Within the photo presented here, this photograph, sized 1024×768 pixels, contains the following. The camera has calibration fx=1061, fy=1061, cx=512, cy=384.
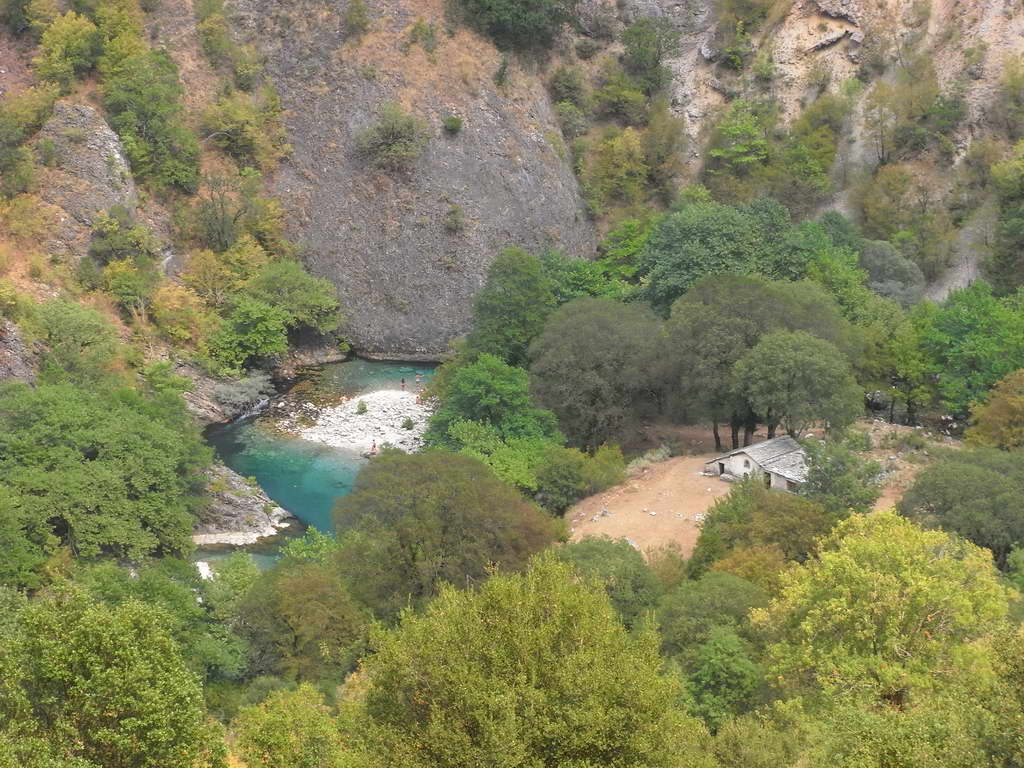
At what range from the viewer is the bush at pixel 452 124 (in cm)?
4869

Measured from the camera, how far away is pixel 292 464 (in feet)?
126

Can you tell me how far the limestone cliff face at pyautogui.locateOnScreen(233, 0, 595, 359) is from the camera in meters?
47.3

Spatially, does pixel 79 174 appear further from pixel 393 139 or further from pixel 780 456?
pixel 780 456

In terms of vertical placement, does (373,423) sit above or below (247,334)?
below

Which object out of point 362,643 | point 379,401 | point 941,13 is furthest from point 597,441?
point 941,13

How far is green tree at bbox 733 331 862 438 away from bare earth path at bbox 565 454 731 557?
3.08 m

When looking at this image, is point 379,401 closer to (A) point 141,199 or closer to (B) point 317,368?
(B) point 317,368

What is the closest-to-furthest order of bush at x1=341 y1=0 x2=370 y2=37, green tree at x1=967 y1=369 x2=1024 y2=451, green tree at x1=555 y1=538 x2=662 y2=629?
green tree at x1=555 y1=538 x2=662 y2=629 < green tree at x1=967 y1=369 x2=1024 y2=451 < bush at x1=341 y1=0 x2=370 y2=37

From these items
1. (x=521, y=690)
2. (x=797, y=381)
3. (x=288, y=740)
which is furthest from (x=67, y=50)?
(x=521, y=690)

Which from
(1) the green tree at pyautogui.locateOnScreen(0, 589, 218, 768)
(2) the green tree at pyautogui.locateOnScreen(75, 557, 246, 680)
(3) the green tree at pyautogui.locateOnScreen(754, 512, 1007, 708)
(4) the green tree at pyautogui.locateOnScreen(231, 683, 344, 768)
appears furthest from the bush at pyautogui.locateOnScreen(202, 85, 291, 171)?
(1) the green tree at pyautogui.locateOnScreen(0, 589, 218, 768)

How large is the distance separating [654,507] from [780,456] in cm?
409

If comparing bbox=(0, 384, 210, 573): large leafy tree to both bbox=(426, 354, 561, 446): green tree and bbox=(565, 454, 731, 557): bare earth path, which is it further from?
bbox=(565, 454, 731, 557): bare earth path

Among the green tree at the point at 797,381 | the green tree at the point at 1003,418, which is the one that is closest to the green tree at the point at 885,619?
the green tree at the point at 797,381

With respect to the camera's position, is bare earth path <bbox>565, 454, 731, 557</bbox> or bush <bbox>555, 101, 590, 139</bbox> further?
bush <bbox>555, 101, 590, 139</bbox>
